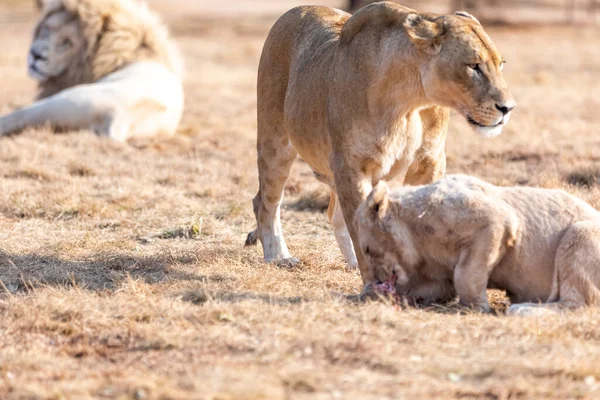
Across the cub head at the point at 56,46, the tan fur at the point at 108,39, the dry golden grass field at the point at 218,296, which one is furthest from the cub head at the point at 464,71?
the cub head at the point at 56,46

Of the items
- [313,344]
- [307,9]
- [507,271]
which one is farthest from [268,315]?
[307,9]

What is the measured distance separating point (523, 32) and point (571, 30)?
1.09 meters

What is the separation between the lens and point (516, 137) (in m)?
10.5

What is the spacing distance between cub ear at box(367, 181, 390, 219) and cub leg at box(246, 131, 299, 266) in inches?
60.0

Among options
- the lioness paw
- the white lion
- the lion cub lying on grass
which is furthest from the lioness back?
the white lion

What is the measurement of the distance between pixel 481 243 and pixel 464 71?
2.86 ft

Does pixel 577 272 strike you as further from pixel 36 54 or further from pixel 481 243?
pixel 36 54

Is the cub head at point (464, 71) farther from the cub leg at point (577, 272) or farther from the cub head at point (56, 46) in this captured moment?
the cub head at point (56, 46)

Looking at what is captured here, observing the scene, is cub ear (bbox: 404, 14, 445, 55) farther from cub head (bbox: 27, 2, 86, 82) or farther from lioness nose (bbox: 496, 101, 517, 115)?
cub head (bbox: 27, 2, 86, 82)

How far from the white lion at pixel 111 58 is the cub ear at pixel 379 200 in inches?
246

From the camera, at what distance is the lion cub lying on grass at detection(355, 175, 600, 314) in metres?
5.06

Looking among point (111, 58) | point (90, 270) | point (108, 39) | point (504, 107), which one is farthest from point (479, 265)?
point (108, 39)

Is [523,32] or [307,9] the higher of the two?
[307,9]

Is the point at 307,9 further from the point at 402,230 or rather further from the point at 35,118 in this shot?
the point at 35,118
